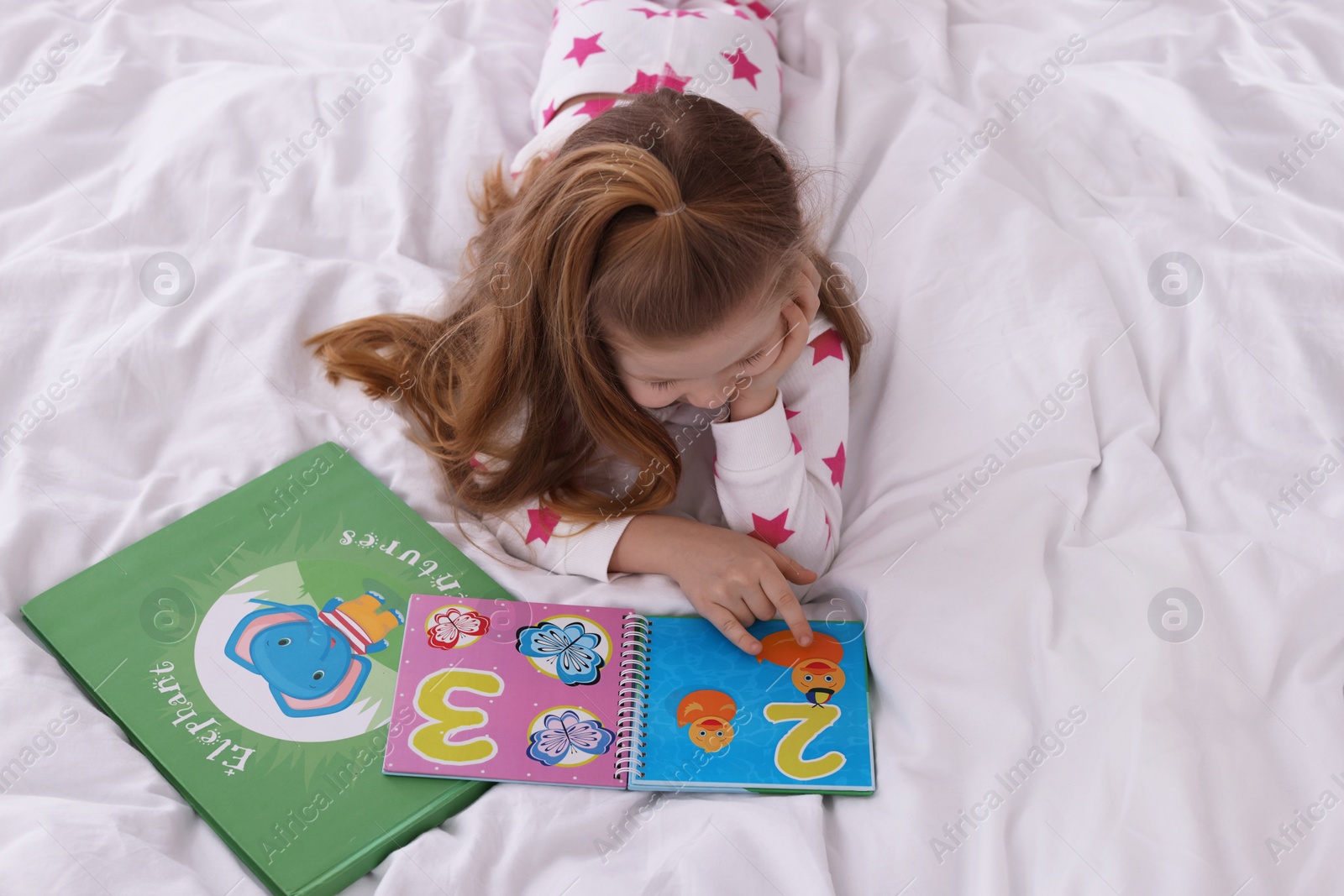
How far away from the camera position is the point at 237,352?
3.36 ft

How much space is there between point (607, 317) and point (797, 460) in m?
0.23

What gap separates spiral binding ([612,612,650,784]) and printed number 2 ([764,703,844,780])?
0.33 ft

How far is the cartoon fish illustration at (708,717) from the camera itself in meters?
0.82

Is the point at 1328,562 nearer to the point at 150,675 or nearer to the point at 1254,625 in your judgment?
the point at 1254,625

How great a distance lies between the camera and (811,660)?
2.85 feet

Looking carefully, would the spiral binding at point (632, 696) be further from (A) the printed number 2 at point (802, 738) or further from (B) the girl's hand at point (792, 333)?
(B) the girl's hand at point (792, 333)

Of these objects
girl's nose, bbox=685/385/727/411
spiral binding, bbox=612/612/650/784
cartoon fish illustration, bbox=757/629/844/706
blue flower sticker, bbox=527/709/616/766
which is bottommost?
blue flower sticker, bbox=527/709/616/766

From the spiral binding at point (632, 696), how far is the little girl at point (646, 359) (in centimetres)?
6

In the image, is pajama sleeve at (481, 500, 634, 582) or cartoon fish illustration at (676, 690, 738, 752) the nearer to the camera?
cartoon fish illustration at (676, 690, 738, 752)

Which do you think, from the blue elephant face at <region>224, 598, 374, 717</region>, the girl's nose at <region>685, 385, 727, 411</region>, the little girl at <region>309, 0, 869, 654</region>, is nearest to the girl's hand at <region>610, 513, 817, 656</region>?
the little girl at <region>309, 0, 869, 654</region>

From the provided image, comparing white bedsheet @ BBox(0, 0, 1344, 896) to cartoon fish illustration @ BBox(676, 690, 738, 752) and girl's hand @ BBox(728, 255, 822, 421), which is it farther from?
girl's hand @ BBox(728, 255, 822, 421)

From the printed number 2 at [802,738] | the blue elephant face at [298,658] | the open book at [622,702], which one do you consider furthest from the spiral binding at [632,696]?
the blue elephant face at [298,658]

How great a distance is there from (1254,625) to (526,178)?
76cm

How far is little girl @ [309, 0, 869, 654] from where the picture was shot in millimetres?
773
